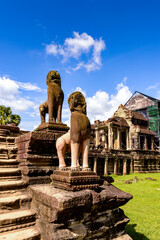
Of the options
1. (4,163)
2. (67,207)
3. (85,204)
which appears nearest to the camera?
(67,207)

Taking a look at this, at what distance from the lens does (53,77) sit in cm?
554

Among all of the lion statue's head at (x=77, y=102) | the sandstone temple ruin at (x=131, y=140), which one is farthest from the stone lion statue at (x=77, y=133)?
the sandstone temple ruin at (x=131, y=140)

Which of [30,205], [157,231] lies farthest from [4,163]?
[157,231]

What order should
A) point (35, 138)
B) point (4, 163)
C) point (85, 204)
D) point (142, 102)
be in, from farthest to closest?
point (142, 102)
point (4, 163)
point (35, 138)
point (85, 204)

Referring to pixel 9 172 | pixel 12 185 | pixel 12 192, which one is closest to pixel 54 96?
pixel 9 172

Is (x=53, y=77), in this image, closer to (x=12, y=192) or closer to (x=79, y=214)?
(x=12, y=192)

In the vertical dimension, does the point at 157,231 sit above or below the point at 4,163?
below

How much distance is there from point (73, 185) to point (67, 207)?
0.45 m

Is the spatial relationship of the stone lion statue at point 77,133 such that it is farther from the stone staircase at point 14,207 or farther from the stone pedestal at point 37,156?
the stone staircase at point 14,207

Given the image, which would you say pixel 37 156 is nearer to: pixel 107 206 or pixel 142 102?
pixel 107 206

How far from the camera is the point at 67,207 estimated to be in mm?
2730

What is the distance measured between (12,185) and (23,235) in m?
1.22

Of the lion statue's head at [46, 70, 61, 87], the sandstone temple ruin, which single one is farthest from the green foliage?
the lion statue's head at [46, 70, 61, 87]

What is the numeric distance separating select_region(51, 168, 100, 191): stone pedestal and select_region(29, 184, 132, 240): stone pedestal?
12cm
